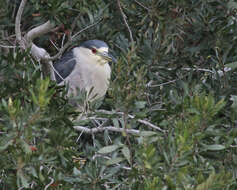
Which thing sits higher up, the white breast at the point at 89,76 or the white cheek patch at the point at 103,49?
the white cheek patch at the point at 103,49

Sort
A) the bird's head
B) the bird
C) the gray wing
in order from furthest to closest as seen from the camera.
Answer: the gray wing
the bird
the bird's head

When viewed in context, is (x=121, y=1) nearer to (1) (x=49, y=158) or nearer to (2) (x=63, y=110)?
(2) (x=63, y=110)

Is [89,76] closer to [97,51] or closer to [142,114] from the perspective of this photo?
[97,51]

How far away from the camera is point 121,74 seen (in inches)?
95.1

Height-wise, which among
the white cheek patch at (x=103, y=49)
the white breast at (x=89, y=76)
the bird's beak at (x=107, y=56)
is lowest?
the white breast at (x=89, y=76)

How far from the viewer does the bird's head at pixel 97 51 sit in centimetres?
411

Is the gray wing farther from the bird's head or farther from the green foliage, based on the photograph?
the green foliage

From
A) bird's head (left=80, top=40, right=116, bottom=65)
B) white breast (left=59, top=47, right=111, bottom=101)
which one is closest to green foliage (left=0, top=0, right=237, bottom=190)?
bird's head (left=80, top=40, right=116, bottom=65)

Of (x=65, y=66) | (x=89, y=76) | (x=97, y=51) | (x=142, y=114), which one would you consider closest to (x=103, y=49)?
(x=97, y=51)

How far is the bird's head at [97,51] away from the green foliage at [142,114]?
244 mm

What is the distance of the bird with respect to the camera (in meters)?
4.30

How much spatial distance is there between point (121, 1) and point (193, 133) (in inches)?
73.9

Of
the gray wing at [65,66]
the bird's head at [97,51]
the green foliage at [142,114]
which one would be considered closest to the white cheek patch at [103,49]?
the bird's head at [97,51]

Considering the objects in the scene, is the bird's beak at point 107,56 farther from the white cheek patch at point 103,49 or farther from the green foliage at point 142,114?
the green foliage at point 142,114
